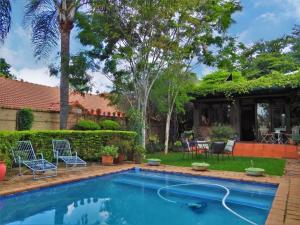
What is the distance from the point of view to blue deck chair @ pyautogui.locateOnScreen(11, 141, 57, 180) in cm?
916

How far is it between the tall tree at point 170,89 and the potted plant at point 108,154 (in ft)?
18.5

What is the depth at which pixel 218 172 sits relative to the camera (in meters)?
10.4

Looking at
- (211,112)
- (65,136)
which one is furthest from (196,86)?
(65,136)

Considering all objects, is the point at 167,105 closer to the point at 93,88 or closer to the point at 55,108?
the point at 93,88

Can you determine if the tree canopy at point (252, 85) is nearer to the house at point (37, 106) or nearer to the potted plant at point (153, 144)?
the potted plant at point (153, 144)

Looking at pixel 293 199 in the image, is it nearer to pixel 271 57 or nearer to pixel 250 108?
pixel 250 108

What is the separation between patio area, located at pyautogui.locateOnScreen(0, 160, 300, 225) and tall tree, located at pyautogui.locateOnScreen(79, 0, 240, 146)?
16.5 feet

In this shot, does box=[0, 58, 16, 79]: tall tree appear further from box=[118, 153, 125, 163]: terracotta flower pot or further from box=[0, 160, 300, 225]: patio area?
box=[0, 160, 300, 225]: patio area

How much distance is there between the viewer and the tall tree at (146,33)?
44.9 feet

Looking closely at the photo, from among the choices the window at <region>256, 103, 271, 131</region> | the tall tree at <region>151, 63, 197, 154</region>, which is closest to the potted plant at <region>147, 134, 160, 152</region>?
the tall tree at <region>151, 63, 197, 154</region>

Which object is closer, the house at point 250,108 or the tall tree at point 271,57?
the house at point 250,108

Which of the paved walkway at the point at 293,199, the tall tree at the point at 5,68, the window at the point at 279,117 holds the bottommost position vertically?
the paved walkway at the point at 293,199

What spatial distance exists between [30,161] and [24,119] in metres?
7.48

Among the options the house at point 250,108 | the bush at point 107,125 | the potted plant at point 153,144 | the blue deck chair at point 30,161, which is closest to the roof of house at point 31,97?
the bush at point 107,125
